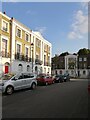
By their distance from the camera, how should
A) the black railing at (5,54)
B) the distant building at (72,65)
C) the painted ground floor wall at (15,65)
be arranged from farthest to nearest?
1. the distant building at (72,65)
2. the painted ground floor wall at (15,65)
3. the black railing at (5,54)

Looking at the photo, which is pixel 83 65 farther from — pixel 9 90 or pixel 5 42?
pixel 9 90

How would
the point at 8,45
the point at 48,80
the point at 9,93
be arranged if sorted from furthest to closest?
the point at 8,45, the point at 48,80, the point at 9,93

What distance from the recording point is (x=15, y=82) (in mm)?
20062

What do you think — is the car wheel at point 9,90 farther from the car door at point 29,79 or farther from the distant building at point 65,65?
the distant building at point 65,65

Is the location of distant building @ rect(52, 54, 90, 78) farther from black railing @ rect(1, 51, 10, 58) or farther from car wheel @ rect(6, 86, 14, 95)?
car wheel @ rect(6, 86, 14, 95)

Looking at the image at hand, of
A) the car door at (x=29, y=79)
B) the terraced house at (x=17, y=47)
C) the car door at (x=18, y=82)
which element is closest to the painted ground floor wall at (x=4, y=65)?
the terraced house at (x=17, y=47)

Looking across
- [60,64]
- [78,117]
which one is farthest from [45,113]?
[60,64]

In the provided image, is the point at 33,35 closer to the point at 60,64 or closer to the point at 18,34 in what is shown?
the point at 18,34

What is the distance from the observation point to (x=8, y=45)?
Result: 1501 inches

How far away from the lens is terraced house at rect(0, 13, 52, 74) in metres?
36.7

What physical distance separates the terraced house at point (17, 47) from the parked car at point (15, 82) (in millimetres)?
12923

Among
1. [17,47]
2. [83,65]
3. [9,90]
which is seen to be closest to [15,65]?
[17,47]

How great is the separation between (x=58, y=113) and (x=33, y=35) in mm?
40341

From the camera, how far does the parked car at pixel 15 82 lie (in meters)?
19.0
